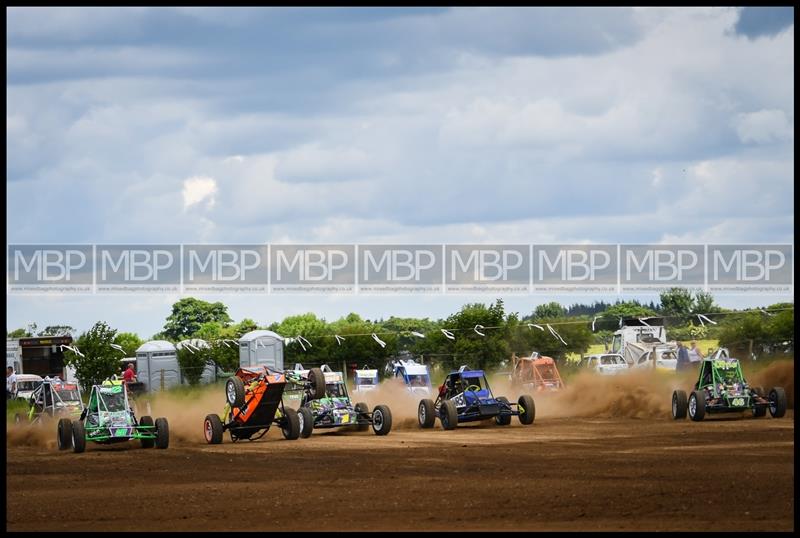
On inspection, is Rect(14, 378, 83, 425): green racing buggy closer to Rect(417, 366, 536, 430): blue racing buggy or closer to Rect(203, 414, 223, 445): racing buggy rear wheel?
Rect(203, 414, 223, 445): racing buggy rear wheel

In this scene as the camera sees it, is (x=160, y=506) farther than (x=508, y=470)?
No

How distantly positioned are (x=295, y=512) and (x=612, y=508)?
4.06 meters

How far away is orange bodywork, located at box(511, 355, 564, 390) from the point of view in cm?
4091

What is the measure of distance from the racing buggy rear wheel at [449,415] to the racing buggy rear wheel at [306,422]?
12.4 feet

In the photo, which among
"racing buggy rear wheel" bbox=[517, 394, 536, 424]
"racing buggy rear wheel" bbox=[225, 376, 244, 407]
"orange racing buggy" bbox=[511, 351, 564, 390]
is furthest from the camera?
"orange racing buggy" bbox=[511, 351, 564, 390]

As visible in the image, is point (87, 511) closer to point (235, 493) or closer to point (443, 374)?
point (235, 493)

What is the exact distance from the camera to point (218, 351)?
61531 millimetres

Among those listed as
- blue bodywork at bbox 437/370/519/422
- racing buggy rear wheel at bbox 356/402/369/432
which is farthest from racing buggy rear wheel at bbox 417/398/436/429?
racing buggy rear wheel at bbox 356/402/369/432

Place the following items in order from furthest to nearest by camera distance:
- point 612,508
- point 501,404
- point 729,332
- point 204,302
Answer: point 204,302 → point 729,332 → point 501,404 → point 612,508

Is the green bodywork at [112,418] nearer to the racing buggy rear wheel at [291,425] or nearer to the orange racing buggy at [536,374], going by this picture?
the racing buggy rear wheel at [291,425]

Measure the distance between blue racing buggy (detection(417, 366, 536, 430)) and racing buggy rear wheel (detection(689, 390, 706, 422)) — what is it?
13.7 feet

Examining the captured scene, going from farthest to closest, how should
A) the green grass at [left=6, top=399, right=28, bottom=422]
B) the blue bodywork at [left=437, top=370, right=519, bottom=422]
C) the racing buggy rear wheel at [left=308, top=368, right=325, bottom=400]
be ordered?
1. the green grass at [left=6, top=399, right=28, bottom=422]
2. the blue bodywork at [left=437, top=370, right=519, bottom=422]
3. the racing buggy rear wheel at [left=308, top=368, right=325, bottom=400]

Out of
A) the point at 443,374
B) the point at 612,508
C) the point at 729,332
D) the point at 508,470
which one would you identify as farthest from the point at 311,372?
the point at 729,332

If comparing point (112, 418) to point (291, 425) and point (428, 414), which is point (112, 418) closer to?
point (291, 425)
